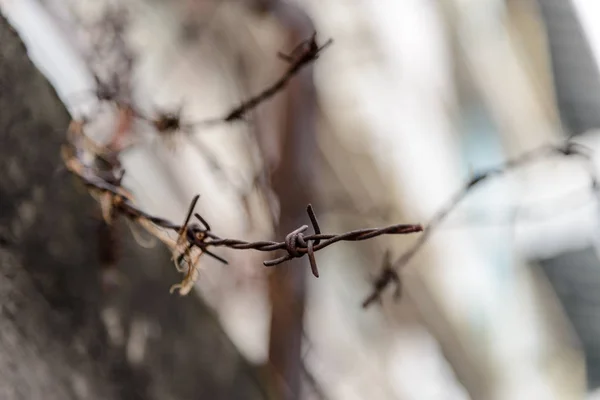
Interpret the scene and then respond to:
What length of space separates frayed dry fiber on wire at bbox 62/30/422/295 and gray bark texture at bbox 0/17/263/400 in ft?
0.11

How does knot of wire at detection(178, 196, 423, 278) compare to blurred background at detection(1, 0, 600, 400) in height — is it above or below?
below

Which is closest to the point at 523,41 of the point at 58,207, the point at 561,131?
the point at 561,131

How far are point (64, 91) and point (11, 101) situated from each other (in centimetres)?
7

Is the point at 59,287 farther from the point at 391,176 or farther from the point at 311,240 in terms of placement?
the point at 391,176

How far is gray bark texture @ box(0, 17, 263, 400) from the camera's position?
509 mm

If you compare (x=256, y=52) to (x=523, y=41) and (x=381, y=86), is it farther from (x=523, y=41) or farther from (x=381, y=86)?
(x=523, y=41)

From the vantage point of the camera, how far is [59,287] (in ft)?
1.80

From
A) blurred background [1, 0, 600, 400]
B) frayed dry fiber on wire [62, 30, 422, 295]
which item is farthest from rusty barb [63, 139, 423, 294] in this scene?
blurred background [1, 0, 600, 400]

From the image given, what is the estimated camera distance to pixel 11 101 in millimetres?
535

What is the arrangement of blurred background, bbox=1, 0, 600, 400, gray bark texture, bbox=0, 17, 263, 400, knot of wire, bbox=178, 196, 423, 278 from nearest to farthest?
knot of wire, bbox=178, 196, 423, 278, gray bark texture, bbox=0, 17, 263, 400, blurred background, bbox=1, 0, 600, 400

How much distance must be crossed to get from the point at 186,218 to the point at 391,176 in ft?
2.59

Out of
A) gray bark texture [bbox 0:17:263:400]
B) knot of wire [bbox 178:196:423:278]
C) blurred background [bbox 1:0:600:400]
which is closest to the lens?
knot of wire [bbox 178:196:423:278]

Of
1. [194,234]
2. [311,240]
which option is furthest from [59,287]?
[311,240]

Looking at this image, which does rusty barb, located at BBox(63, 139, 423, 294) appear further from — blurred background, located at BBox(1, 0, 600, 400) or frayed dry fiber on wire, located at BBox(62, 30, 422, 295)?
blurred background, located at BBox(1, 0, 600, 400)
